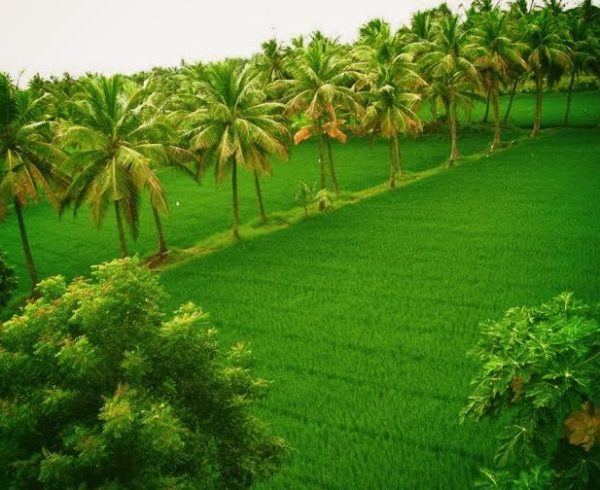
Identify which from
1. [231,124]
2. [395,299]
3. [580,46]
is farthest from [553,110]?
[395,299]

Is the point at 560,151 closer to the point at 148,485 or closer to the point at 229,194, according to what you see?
the point at 229,194

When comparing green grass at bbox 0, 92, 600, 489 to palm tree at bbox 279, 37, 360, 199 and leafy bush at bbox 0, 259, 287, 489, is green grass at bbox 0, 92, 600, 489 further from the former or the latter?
→ palm tree at bbox 279, 37, 360, 199

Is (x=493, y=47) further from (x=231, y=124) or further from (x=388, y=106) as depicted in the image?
(x=231, y=124)

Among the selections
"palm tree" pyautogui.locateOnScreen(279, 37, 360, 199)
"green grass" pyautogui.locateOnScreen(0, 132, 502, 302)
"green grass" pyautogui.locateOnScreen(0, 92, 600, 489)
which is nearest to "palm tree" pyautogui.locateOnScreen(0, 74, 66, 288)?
"green grass" pyautogui.locateOnScreen(0, 132, 502, 302)

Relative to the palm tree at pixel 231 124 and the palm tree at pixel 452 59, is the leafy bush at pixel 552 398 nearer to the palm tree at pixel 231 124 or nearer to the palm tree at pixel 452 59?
the palm tree at pixel 231 124

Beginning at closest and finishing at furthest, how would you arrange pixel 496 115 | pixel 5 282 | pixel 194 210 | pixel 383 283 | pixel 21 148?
pixel 383 283
pixel 5 282
pixel 21 148
pixel 194 210
pixel 496 115
